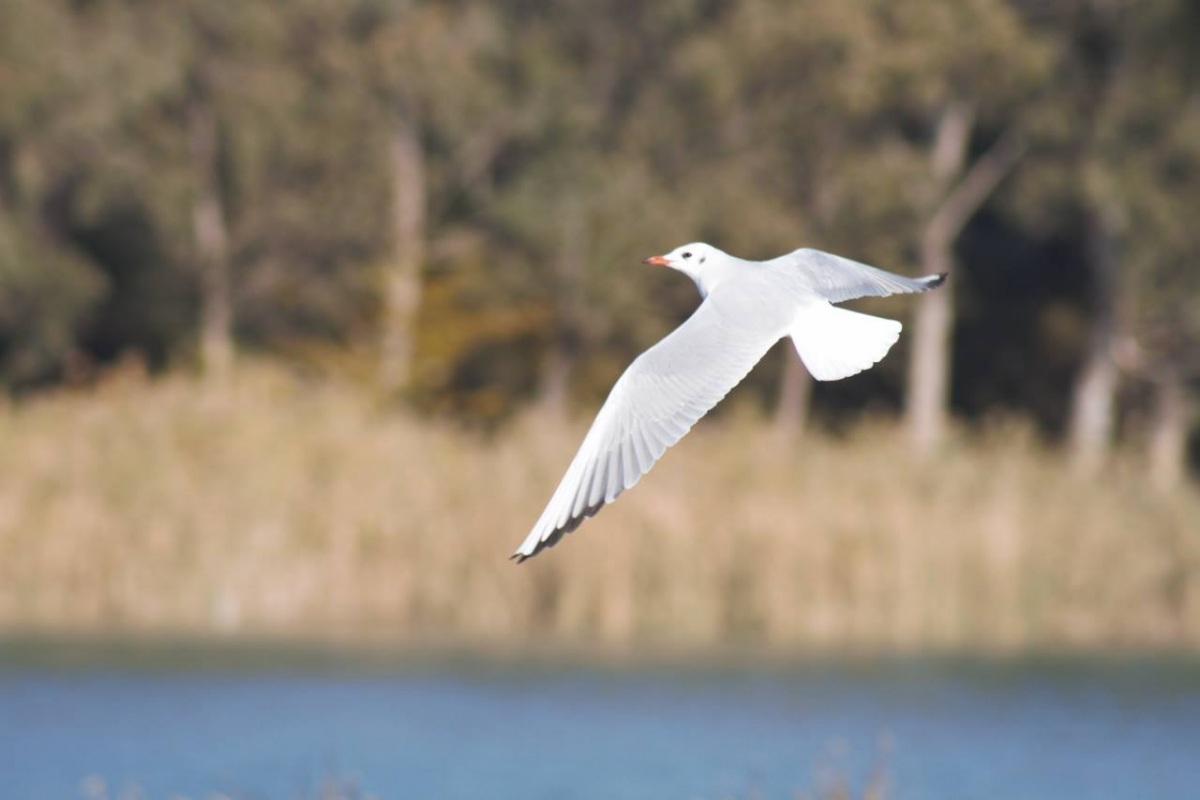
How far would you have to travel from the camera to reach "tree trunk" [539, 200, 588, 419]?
3009cm

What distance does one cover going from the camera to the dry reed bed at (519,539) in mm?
16297

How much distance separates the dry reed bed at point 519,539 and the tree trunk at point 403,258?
1175 cm

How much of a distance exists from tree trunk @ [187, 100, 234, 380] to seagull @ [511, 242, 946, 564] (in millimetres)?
22829

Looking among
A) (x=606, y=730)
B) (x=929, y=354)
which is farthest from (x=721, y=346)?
(x=929, y=354)

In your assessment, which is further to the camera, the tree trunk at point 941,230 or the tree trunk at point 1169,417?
the tree trunk at point 1169,417

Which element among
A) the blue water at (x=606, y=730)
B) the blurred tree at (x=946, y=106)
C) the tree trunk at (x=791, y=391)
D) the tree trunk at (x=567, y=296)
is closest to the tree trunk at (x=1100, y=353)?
the blurred tree at (x=946, y=106)

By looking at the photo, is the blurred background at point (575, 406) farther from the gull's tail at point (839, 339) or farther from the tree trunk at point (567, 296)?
the gull's tail at point (839, 339)

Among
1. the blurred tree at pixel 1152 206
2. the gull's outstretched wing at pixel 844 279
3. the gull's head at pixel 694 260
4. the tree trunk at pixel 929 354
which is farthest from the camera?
the tree trunk at pixel 929 354

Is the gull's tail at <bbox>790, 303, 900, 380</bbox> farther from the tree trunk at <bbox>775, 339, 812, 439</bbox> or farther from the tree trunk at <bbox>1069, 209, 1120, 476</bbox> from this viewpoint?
the tree trunk at <bbox>775, 339, 812, 439</bbox>

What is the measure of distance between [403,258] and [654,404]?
2461 centimetres

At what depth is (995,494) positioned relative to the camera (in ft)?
59.3

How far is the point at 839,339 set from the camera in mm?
7016

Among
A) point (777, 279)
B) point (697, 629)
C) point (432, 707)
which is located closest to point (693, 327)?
point (777, 279)

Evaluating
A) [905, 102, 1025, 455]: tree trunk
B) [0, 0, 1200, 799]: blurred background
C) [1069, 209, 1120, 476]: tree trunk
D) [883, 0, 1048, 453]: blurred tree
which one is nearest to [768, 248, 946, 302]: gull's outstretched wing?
[0, 0, 1200, 799]: blurred background
